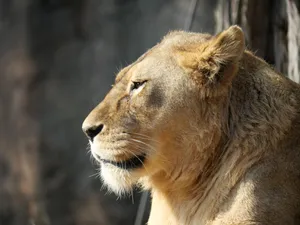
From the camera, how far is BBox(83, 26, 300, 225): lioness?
3.59 metres

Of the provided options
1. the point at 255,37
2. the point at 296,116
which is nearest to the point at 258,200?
the point at 296,116

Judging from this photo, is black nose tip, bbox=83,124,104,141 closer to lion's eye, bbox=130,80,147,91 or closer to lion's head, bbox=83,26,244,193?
lion's head, bbox=83,26,244,193

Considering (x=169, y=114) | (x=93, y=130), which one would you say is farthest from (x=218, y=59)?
(x=93, y=130)

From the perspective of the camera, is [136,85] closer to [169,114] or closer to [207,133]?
[169,114]

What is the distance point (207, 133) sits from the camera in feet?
12.0

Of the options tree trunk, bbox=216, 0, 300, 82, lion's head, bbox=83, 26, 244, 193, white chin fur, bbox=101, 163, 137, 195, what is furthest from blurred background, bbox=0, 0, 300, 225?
lion's head, bbox=83, 26, 244, 193

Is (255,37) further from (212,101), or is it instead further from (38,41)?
(38,41)

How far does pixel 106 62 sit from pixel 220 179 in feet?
15.6

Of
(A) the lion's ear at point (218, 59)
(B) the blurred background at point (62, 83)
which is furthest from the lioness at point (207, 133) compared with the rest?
(B) the blurred background at point (62, 83)

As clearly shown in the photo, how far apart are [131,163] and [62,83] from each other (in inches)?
188

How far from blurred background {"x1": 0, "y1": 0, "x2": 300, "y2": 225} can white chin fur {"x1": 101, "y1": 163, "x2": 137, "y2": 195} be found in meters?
4.21

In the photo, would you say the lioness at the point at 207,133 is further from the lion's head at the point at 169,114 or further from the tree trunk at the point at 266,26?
the tree trunk at the point at 266,26

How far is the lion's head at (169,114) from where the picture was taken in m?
3.62

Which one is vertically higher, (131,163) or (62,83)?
(131,163)
